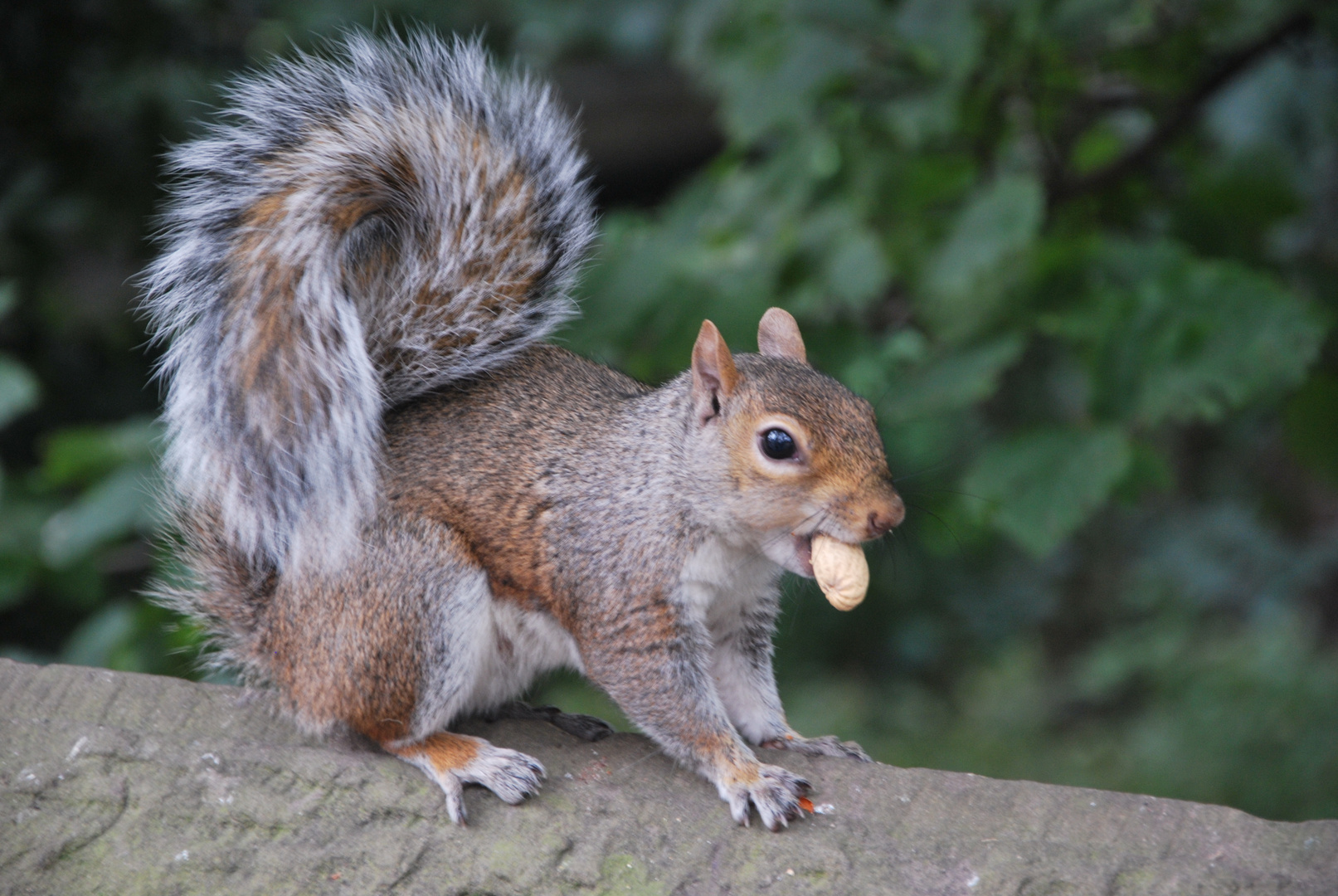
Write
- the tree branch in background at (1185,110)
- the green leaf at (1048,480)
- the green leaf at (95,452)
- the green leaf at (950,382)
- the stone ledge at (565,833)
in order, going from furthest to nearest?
the tree branch in background at (1185,110) < the green leaf at (95,452) < the green leaf at (950,382) < the green leaf at (1048,480) < the stone ledge at (565,833)

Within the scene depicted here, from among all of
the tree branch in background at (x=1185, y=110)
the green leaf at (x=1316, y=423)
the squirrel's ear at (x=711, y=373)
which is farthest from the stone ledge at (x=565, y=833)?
the tree branch in background at (x=1185, y=110)

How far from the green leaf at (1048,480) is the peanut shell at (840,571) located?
0.55 m

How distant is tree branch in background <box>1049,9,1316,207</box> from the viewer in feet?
8.55

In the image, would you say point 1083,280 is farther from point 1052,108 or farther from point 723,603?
point 723,603

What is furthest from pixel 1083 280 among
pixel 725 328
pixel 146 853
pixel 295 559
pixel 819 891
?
pixel 146 853

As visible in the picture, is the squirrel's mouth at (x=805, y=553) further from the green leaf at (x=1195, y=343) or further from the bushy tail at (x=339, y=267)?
the green leaf at (x=1195, y=343)

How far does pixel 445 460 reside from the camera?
5.60 feet

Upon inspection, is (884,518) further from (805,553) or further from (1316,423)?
(1316,423)

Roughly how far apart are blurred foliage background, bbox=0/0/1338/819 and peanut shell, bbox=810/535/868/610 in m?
0.33

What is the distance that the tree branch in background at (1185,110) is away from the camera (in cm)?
261

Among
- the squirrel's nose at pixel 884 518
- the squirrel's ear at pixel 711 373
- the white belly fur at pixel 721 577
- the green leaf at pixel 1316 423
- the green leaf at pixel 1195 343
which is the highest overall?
the green leaf at pixel 1316 423

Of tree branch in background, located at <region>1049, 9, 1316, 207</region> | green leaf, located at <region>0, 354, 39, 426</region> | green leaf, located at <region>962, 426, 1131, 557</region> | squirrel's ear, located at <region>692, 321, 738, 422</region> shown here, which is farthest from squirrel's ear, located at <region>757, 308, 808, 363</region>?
green leaf, located at <region>0, 354, 39, 426</region>

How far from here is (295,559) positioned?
1.66 metres

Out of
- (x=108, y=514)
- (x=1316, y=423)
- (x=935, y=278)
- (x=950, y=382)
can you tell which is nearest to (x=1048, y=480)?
(x=950, y=382)
